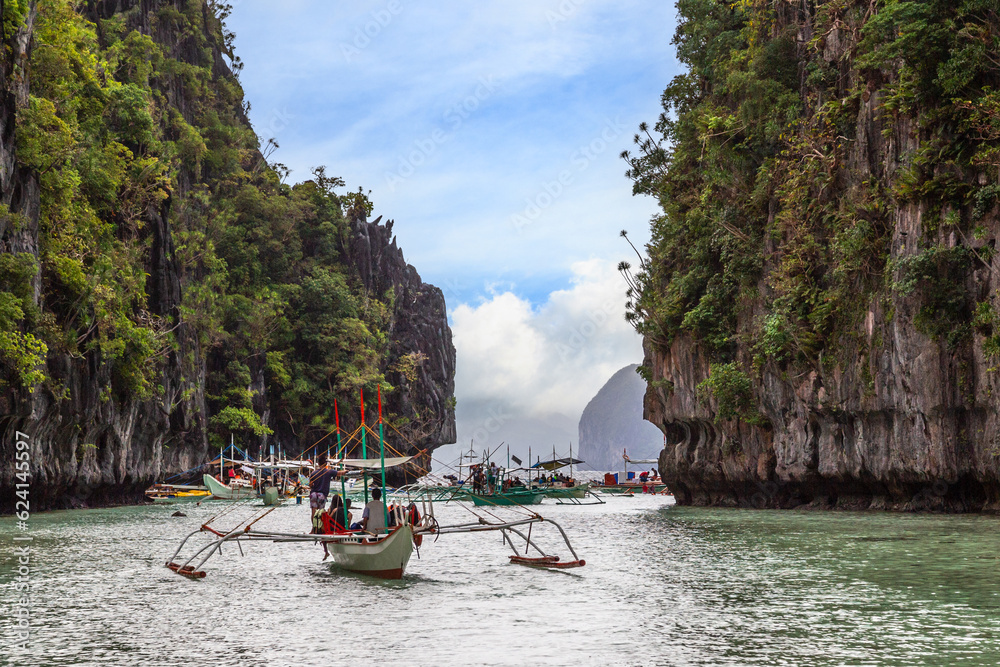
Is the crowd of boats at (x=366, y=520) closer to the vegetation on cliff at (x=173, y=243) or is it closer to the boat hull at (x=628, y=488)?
the vegetation on cliff at (x=173, y=243)

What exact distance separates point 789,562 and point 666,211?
→ 26538mm

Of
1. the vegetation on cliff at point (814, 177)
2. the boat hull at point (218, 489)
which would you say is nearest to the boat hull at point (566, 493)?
the vegetation on cliff at point (814, 177)

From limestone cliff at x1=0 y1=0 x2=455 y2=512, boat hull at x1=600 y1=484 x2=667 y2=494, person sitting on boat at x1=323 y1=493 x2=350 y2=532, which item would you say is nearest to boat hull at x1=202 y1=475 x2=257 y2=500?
limestone cliff at x1=0 y1=0 x2=455 y2=512

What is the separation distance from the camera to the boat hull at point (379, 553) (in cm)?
1568

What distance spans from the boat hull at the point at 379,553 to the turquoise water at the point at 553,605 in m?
0.46

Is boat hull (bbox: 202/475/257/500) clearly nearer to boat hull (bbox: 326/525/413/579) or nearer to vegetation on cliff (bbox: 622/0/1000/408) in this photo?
vegetation on cliff (bbox: 622/0/1000/408)

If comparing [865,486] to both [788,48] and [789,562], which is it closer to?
[789,562]

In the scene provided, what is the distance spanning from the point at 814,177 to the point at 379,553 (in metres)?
21.5

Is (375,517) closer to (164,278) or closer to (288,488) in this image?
(164,278)

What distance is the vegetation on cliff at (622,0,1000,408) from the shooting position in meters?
24.2

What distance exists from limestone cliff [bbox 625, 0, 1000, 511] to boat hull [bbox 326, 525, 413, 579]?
15.8 m

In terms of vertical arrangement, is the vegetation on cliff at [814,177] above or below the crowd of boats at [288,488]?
above

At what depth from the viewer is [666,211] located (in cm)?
4147

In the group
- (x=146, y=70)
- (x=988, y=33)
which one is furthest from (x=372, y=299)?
(x=988, y=33)
